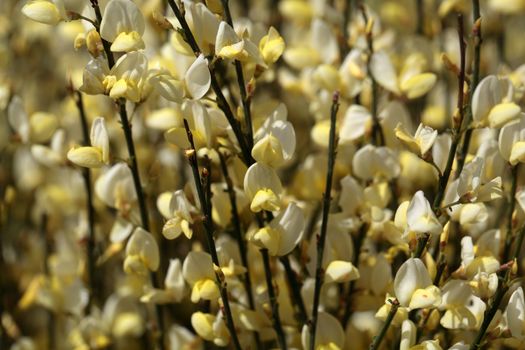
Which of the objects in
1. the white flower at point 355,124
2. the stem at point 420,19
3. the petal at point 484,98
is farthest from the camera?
the stem at point 420,19

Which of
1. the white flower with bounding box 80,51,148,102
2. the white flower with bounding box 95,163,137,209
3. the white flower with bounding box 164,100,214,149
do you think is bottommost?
the white flower with bounding box 95,163,137,209

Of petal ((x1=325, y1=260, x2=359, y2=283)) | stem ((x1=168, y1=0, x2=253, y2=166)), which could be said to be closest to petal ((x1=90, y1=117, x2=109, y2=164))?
stem ((x1=168, y1=0, x2=253, y2=166))

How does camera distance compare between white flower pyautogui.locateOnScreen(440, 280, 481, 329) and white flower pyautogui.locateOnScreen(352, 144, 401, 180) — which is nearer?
white flower pyautogui.locateOnScreen(440, 280, 481, 329)

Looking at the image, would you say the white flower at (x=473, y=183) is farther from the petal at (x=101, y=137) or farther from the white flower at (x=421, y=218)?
the petal at (x=101, y=137)

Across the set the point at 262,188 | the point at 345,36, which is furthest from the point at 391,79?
the point at 262,188

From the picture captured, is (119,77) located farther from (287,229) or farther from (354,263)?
(354,263)

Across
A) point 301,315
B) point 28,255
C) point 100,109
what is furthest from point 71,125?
point 301,315

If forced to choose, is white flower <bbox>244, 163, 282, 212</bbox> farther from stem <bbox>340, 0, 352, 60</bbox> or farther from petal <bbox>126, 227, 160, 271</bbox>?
stem <bbox>340, 0, 352, 60</bbox>

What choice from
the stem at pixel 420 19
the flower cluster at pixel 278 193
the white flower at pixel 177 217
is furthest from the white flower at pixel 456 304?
the stem at pixel 420 19
